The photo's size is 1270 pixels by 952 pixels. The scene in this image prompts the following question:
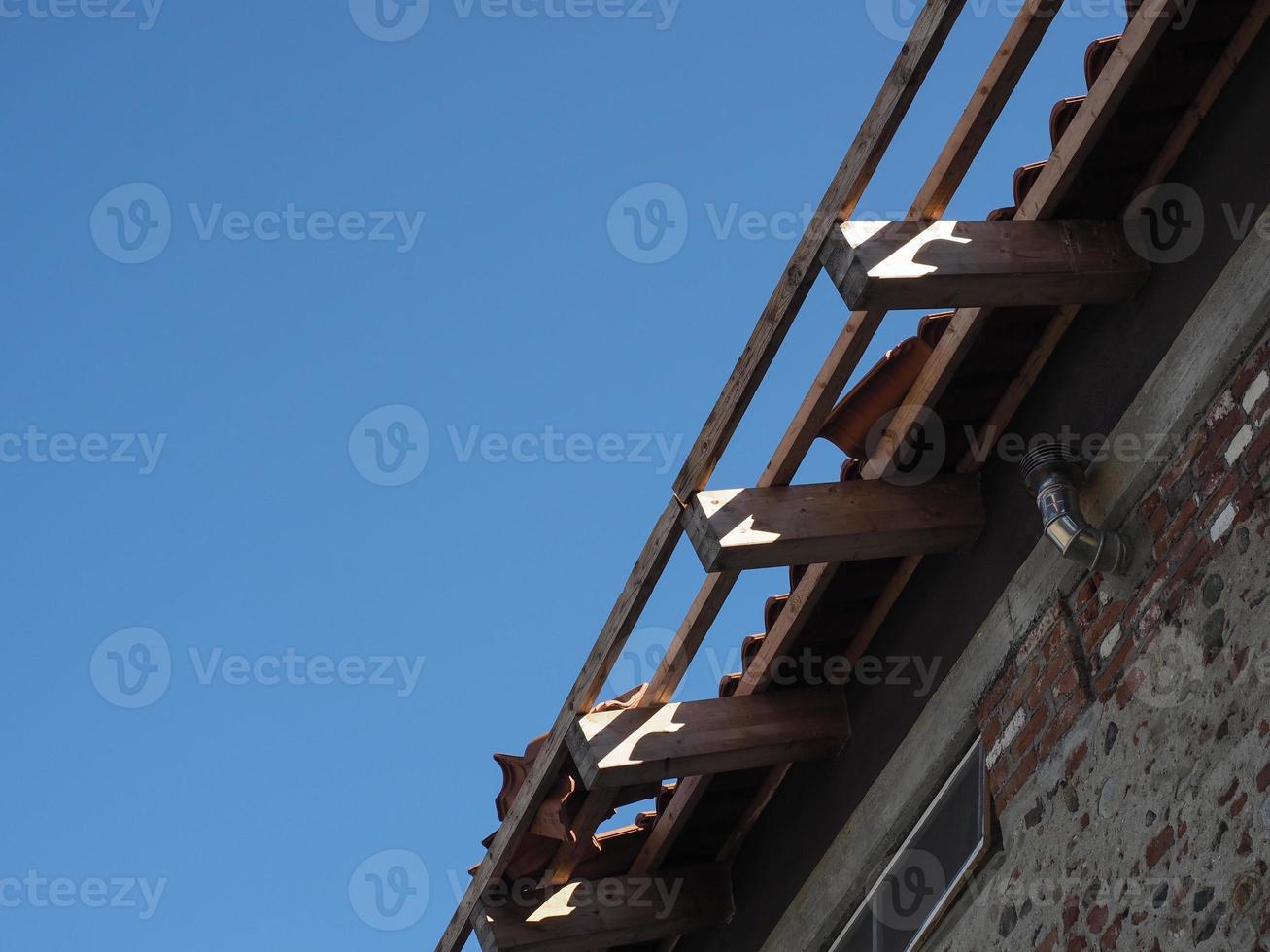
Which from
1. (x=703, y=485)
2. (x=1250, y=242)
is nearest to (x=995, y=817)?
(x=703, y=485)

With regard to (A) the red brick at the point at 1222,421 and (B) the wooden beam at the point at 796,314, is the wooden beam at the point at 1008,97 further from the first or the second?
(A) the red brick at the point at 1222,421

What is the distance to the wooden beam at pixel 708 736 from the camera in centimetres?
600

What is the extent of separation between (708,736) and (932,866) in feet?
3.22

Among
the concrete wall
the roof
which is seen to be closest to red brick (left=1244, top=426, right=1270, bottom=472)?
the concrete wall

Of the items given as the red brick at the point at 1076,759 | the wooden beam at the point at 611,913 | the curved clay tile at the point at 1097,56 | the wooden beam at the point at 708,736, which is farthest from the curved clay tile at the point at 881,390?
the wooden beam at the point at 611,913

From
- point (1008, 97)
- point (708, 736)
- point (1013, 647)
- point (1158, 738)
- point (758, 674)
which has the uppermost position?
point (1008, 97)

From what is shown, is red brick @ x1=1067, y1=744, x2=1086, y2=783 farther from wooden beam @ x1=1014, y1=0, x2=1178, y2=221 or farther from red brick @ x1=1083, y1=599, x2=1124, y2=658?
wooden beam @ x1=1014, y1=0, x2=1178, y2=221

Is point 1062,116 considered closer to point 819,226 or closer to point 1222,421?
point 819,226

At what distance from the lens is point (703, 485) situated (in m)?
5.65

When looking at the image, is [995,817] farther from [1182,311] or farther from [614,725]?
→ [1182,311]

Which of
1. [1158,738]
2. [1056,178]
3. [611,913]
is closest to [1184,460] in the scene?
[1158,738]

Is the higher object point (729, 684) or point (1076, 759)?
point (729, 684)

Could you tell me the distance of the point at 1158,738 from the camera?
4855mm

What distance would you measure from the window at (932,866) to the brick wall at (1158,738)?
0.09 m
